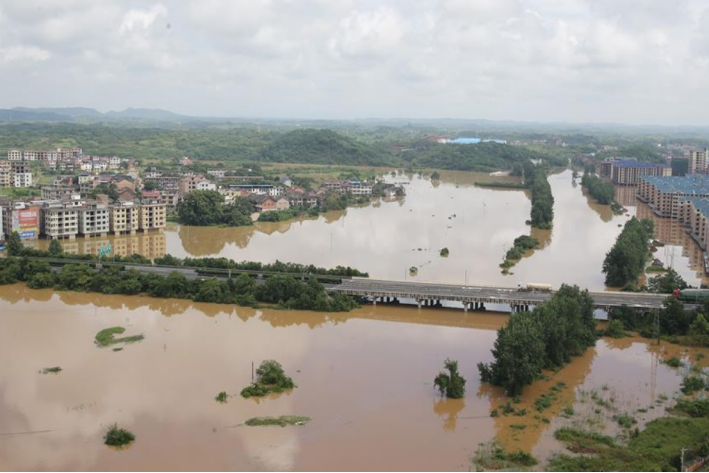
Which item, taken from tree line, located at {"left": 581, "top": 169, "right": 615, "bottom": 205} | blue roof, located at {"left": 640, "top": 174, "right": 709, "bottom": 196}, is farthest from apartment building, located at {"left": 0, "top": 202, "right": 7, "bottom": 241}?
tree line, located at {"left": 581, "top": 169, "right": 615, "bottom": 205}

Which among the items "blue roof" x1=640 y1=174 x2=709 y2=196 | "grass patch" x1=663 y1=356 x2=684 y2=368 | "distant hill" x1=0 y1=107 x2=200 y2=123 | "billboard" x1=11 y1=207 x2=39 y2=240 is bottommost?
"grass patch" x1=663 y1=356 x2=684 y2=368

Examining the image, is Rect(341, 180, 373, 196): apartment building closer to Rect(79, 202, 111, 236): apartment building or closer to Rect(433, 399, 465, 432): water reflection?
Rect(79, 202, 111, 236): apartment building

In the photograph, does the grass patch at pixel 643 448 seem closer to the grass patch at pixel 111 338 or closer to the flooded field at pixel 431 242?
the grass patch at pixel 111 338

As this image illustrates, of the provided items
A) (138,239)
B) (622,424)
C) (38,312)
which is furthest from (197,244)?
(622,424)

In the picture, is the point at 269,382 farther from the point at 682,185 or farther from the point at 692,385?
the point at 682,185

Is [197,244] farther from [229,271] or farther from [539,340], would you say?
[539,340]

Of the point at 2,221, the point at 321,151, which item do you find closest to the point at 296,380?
the point at 2,221
